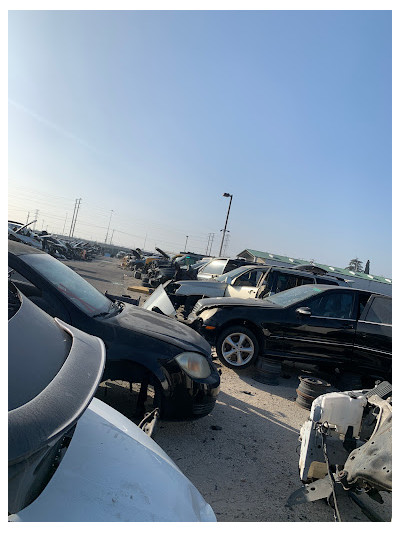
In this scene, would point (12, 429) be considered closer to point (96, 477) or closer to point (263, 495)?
point (96, 477)

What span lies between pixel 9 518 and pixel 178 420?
225 centimetres

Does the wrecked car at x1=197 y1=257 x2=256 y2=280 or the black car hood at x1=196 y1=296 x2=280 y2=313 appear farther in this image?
the wrecked car at x1=197 y1=257 x2=256 y2=280

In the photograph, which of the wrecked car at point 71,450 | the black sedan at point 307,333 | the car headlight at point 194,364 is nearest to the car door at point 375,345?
the black sedan at point 307,333

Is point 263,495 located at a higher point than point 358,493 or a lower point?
lower

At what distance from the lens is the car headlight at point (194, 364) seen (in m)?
3.33

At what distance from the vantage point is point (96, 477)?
4.53ft

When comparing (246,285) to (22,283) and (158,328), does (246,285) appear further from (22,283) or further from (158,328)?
(22,283)

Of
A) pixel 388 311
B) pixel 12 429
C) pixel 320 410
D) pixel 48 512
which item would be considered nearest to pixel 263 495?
pixel 320 410

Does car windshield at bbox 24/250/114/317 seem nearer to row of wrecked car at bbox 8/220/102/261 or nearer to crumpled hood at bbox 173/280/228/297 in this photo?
crumpled hood at bbox 173/280/228/297

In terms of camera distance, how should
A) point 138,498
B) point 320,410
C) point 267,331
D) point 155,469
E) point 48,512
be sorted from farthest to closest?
point 267,331
point 320,410
point 155,469
point 138,498
point 48,512

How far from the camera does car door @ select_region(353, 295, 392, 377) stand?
5699 mm

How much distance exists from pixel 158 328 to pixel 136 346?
0.46 metres

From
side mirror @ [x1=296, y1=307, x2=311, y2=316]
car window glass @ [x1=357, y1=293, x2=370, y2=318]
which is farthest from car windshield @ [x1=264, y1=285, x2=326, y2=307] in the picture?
car window glass @ [x1=357, y1=293, x2=370, y2=318]

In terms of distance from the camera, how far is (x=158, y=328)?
3.69 metres
